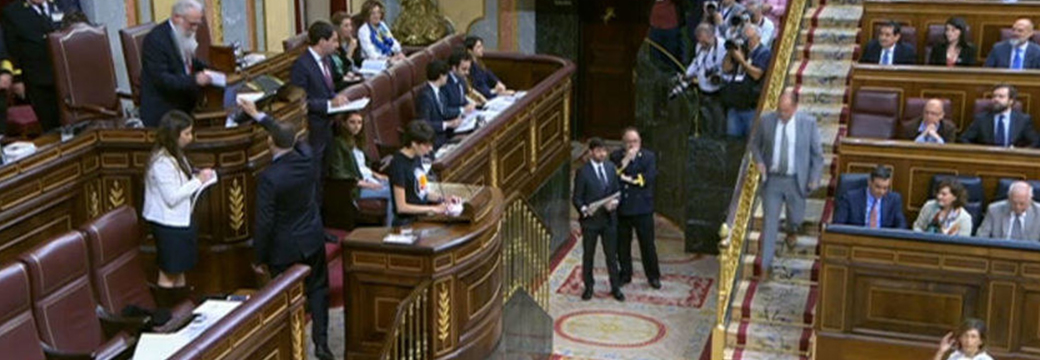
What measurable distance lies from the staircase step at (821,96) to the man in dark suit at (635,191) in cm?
142

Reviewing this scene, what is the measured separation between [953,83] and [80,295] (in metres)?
6.15

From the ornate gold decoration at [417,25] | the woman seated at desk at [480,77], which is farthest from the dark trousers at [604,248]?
the ornate gold decoration at [417,25]

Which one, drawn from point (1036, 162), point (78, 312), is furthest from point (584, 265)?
point (78, 312)

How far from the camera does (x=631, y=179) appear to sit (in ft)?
32.7

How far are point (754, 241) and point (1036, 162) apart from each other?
1864 millimetres

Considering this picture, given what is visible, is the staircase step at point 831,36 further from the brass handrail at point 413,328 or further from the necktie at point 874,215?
the brass handrail at point 413,328

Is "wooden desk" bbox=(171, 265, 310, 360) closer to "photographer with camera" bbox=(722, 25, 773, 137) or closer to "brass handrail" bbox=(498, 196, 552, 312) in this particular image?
"brass handrail" bbox=(498, 196, 552, 312)

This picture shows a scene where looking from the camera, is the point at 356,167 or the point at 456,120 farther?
the point at 456,120

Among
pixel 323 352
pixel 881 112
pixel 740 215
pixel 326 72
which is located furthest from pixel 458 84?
pixel 323 352

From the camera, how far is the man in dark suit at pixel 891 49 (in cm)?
1031

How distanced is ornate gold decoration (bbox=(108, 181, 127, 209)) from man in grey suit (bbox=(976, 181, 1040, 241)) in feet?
16.0

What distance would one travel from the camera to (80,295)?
245 inches

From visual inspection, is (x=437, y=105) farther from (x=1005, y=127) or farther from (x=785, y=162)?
(x=1005, y=127)

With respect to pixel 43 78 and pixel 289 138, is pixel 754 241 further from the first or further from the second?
pixel 43 78
